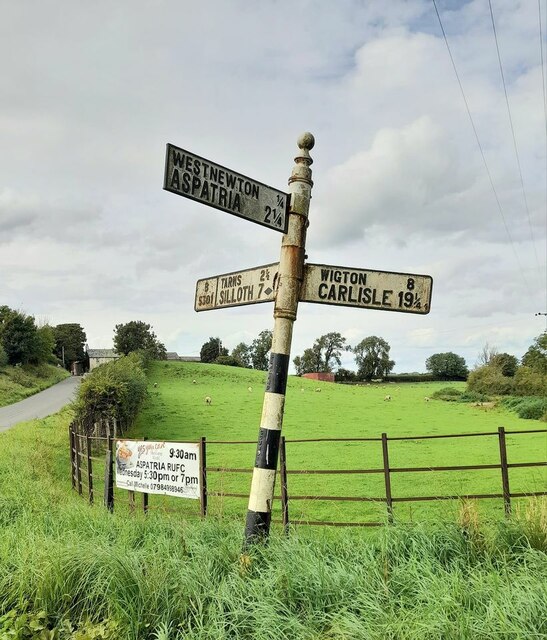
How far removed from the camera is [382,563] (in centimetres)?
425

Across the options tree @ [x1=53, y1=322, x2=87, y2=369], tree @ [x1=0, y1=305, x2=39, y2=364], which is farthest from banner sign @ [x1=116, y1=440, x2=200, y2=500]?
tree @ [x1=53, y1=322, x2=87, y2=369]

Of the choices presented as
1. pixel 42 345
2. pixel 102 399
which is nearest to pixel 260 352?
pixel 42 345

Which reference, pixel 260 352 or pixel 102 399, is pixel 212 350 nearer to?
pixel 260 352

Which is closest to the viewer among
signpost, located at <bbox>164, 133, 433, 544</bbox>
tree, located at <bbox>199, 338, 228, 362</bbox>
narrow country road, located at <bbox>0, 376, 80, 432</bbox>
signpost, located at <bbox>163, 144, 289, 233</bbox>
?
signpost, located at <bbox>163, 144, 289, 233</bbox>

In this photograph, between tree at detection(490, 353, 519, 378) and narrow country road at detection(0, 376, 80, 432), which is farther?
tree at detection(490, 353, 519, 378)

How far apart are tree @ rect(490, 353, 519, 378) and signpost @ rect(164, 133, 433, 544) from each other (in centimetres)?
6147

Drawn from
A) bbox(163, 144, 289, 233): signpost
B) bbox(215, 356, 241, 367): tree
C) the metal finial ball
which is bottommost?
bbox(163, 144, 289, 233): signpost

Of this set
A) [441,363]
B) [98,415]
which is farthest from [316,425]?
[441,363]

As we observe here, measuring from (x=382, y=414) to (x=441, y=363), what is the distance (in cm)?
5299

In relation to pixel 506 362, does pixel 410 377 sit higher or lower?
lower

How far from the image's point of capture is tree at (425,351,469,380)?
84.8 m

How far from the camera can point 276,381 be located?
438 cm

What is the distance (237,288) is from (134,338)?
66.7 metres

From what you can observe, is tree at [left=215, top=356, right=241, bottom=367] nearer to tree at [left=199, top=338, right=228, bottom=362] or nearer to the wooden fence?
tree at [left=199, top=338, right=228, bottom=362]
